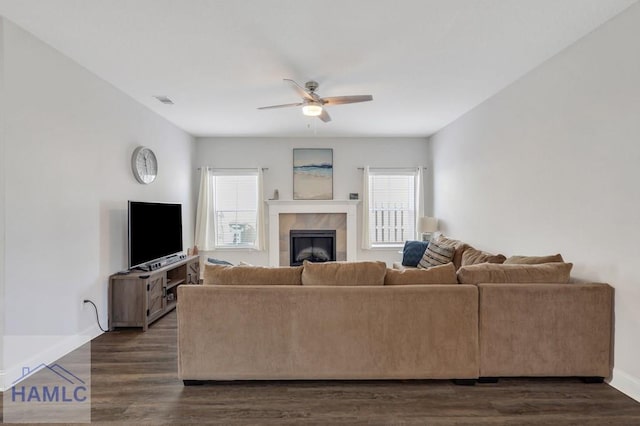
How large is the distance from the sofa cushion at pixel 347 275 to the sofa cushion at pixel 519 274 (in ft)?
2.09

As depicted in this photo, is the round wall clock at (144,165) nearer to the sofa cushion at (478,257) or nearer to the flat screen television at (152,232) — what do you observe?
the flat screen television at (152,232)

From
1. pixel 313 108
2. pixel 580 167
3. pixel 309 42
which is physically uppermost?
pixel 309 42

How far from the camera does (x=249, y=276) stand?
8.53ft

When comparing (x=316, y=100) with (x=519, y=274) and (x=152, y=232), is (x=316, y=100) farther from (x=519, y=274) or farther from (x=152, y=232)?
(x=152, y=232)

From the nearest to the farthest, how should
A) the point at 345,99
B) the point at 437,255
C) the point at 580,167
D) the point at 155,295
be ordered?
1. the point at 580,167
2. the point at 345,99
3. the point at 155,295
4. the point at 437,255

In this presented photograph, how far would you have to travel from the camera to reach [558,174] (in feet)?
9.71

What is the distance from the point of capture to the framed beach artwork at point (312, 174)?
20.7 ft

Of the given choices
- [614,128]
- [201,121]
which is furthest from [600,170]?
[201,121]

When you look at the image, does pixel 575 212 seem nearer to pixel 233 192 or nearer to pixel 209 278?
pixel 209 278

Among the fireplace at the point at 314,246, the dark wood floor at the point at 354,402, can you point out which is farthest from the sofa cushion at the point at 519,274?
the fireplace at the point at 314,246

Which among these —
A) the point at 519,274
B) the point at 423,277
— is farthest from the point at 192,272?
the point at 519,274

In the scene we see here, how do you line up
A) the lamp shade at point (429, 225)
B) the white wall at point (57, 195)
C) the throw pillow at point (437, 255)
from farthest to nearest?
the lamp shade at point (429, 225) < the throw pillow at point (437, 255) < the white wall at point (57, 195)

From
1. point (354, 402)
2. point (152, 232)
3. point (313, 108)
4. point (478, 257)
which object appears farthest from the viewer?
point (152, 232)

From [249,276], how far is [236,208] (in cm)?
394
